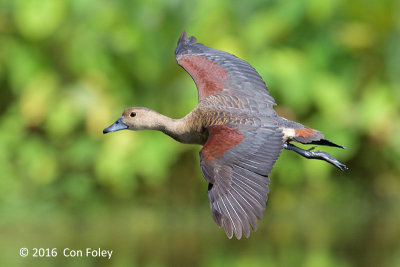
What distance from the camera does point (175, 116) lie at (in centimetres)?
924

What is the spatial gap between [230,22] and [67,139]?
240 centimetres

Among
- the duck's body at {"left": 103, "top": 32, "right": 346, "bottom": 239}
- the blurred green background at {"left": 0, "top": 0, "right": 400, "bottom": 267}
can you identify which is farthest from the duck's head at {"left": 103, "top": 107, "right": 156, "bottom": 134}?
the blurred green background at {"left": 0, "top": 0, "right": 400, "bottom": 267}

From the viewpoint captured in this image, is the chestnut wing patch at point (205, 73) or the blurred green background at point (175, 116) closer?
the chestnut wing patch at point (205, 73)

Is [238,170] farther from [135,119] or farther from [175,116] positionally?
[175,116]

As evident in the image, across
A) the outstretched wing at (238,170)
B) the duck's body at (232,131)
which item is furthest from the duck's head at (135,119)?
the outstretched wing at (238,170)

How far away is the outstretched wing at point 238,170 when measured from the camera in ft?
15.5

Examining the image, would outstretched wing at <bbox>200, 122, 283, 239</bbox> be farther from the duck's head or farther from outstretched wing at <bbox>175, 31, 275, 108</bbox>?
the duck's head

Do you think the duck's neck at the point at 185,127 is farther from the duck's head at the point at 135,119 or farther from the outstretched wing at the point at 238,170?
the outstretched wing at the point at 238,170

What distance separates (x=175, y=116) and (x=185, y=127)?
3.52 metres

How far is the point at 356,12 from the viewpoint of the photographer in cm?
1000

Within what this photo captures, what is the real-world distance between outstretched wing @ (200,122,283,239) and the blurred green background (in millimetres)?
3990

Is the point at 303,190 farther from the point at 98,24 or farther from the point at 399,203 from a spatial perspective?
the point at 98,24

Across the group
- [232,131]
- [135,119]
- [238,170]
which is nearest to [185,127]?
[135,119]

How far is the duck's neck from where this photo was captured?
222 inches
